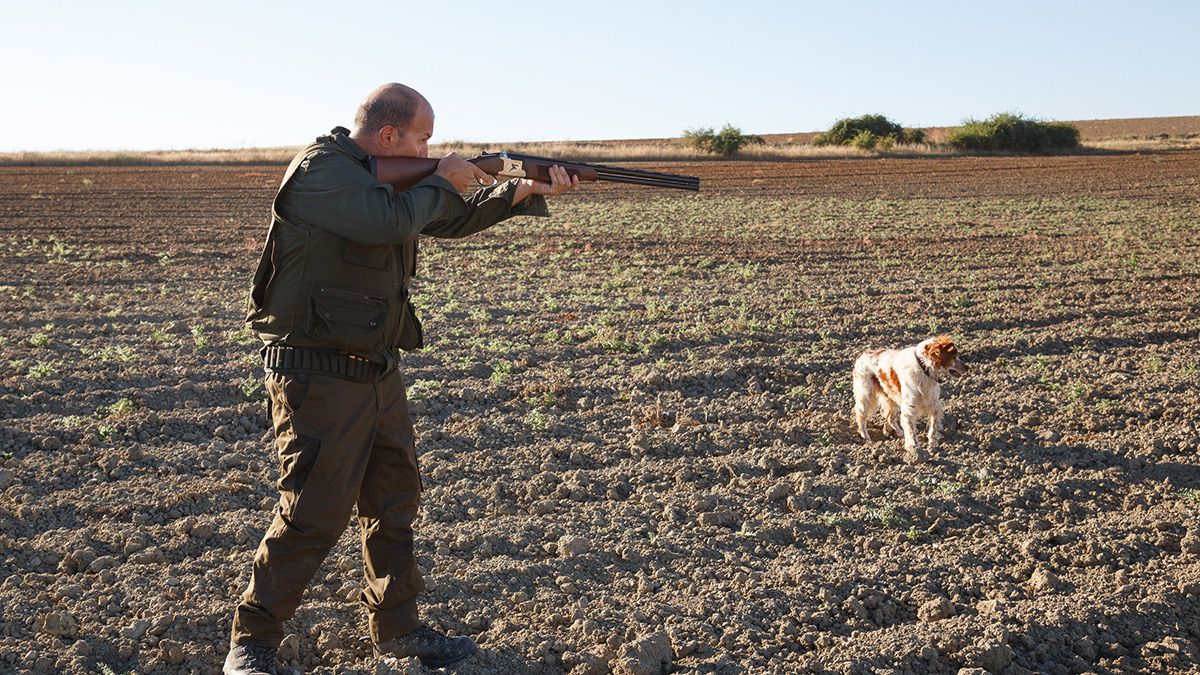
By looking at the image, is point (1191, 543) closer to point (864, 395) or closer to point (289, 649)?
point (864, 395)

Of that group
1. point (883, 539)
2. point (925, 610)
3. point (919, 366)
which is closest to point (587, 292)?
point (919, 366)

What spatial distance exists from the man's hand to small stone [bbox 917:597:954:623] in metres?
2.54

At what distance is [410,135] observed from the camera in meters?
4.19

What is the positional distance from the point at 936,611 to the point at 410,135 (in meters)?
3.18

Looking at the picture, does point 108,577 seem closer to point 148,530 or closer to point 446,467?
point 148,530

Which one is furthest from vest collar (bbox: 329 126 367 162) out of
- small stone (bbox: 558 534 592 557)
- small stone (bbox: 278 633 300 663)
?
Answer: small stone (bbox: 558 534 592 557)

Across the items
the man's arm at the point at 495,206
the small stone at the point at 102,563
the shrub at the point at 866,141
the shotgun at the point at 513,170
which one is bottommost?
the small stone at the point at 102,563

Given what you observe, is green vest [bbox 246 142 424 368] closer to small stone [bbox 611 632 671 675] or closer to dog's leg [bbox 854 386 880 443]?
small stone [bbox 611 632 671 675]

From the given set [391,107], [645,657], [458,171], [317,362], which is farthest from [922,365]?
[317,362]

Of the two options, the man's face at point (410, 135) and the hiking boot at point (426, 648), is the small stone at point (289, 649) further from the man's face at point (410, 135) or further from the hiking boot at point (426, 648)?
the man's face at point (410, 135)

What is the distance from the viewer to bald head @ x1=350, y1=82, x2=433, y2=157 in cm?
413

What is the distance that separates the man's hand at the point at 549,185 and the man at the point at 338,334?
8.3 inches

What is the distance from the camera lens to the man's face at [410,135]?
4160mm

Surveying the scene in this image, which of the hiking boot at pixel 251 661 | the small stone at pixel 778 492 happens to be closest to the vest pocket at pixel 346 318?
the hiking boot at pixel 251 661
